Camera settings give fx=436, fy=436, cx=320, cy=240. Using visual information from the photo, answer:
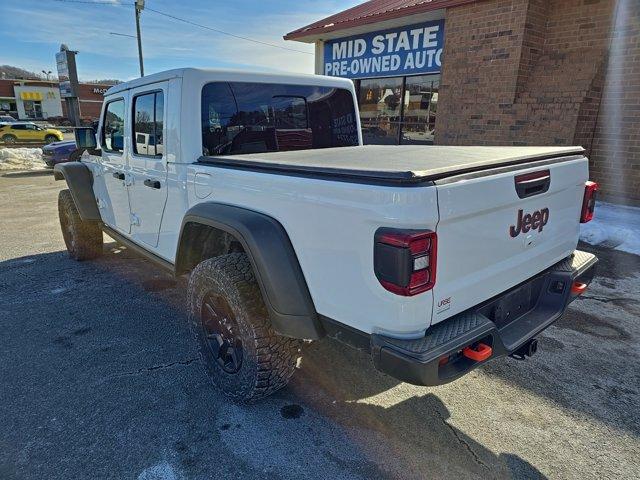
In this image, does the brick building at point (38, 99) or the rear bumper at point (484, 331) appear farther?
the brick building at point (38, 99)

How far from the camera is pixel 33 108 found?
58.8 meters

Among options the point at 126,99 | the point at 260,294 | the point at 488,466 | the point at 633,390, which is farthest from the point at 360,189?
the point at 126,99

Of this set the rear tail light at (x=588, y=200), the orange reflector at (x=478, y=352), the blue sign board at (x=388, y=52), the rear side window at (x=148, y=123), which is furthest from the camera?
the blue sign board at (x=388, y=52)

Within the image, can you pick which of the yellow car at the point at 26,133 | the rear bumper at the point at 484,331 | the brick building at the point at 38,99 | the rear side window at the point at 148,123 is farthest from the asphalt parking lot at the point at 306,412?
the brick building at the point at 38,99

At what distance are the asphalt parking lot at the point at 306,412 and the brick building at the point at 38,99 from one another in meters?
62.0

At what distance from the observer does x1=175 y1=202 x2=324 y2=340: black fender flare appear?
220 centimetres

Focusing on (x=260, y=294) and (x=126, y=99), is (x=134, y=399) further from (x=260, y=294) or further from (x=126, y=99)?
(x=126, y=99)

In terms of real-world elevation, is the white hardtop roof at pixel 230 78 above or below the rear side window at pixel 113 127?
above

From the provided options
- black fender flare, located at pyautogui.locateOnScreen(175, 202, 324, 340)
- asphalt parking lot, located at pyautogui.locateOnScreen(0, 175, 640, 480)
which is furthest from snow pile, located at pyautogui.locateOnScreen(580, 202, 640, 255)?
black fender flare, located at pyautogui.locateOnScreen(175, 202, 324, 340)

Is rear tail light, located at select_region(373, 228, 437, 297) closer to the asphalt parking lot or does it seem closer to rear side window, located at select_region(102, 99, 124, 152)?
the asphalt parking lot

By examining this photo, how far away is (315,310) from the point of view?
220 centimetres

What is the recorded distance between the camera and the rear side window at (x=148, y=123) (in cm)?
329

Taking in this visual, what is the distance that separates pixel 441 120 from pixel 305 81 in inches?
223

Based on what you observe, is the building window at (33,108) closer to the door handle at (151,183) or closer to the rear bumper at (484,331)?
the door handle at (151,183)
